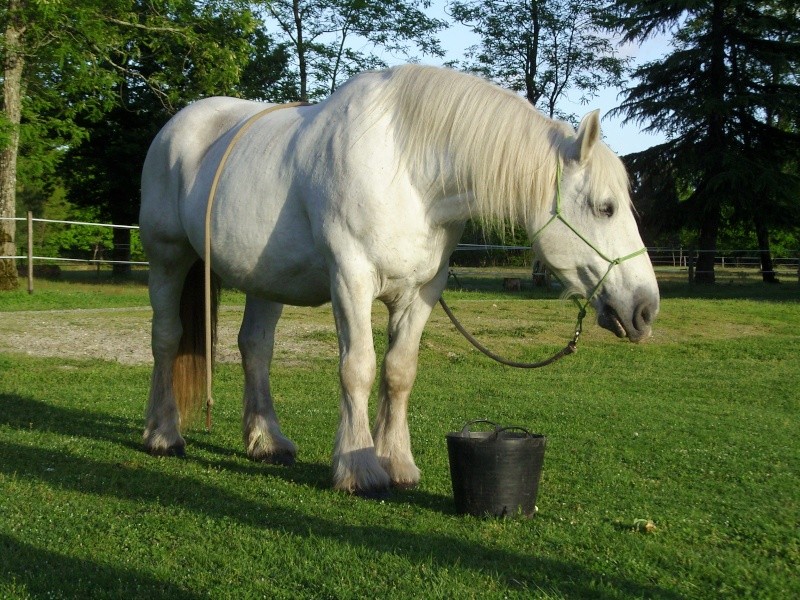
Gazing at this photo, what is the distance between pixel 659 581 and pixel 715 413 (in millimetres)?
5258

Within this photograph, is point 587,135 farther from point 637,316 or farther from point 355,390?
point 355,390

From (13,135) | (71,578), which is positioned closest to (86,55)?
(13,135)

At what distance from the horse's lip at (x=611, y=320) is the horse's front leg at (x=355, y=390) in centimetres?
119

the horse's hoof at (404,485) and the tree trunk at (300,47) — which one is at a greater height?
the tree trunk at (300,47)

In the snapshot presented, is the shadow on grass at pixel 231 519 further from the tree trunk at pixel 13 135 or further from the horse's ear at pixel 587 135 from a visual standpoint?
the tree trunk at pixel 13 135

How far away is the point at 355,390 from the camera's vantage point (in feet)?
15.1

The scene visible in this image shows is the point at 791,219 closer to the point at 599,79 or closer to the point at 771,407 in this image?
the point at 599,79

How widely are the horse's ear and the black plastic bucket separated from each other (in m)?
1.43

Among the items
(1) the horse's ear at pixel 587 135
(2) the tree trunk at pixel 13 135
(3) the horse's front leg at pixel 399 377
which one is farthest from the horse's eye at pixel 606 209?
(2) the tree trunk at pixel 13 135

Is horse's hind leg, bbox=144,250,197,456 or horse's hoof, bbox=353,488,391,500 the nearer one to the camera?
horse's hoof, bbox=353,488,391,500

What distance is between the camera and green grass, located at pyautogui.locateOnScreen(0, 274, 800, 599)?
10.5 feet

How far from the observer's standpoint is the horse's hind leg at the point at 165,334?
19.3ft

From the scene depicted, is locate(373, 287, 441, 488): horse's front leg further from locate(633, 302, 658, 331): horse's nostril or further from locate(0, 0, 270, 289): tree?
locate(0, 0, 270, 289): tree

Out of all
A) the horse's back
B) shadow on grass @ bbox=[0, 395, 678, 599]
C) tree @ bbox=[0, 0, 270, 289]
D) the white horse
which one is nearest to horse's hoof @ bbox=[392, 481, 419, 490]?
the white horse
